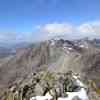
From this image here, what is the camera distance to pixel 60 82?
41.7 meters

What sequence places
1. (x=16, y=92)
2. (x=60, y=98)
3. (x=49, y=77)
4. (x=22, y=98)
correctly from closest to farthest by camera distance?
(x=60, y=98) → (x=22, y=98) → (x=16, y=92) → (x=49, y=77)

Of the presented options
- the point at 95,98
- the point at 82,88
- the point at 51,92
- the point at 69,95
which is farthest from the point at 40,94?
the point at 95,98

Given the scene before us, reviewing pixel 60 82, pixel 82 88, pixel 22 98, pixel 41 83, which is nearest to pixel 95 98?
pixel 82 88

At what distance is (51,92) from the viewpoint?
124ft

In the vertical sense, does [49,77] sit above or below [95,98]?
above

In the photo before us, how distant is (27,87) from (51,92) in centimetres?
518

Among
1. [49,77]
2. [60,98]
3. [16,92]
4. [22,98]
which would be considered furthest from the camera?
[49,77]

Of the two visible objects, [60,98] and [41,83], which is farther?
[41,83]

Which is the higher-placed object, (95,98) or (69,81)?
(69,81)

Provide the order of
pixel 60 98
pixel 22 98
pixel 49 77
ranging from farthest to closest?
pixel 49 77 < pixel 22 98 < pixel 60 98

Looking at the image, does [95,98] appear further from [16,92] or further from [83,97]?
[16,92]

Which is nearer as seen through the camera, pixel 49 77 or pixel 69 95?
pixel 69 95

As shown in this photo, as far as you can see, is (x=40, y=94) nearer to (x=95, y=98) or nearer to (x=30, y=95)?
(x=30, y=95)

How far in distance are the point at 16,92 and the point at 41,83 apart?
15.9 feet
